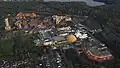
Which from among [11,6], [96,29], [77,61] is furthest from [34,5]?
[77,61]

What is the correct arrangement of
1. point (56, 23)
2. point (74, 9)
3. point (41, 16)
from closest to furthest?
1. point (56, 23)
2. point (41, 16)
3. point (74, 9)

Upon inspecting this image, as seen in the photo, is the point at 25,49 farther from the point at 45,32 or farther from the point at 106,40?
the point at 106,40

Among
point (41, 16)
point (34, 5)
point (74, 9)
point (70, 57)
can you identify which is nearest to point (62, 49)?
point (70, 57)

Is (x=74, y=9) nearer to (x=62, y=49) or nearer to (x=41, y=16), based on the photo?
(x=41, y=16)

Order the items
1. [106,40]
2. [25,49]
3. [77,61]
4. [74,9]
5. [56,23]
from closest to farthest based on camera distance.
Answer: [77,61] → [25,49] → [106,40] → [56,23] → [74,9]

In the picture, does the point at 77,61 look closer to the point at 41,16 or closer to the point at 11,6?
the point at 41,16

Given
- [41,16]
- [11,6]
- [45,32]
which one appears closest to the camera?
[45,32]

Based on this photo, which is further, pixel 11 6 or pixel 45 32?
pixel 11 6

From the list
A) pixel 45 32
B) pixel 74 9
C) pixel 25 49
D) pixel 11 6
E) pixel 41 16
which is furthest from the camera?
pixel 11 6

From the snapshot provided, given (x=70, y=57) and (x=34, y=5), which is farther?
(x=34, y=5)
